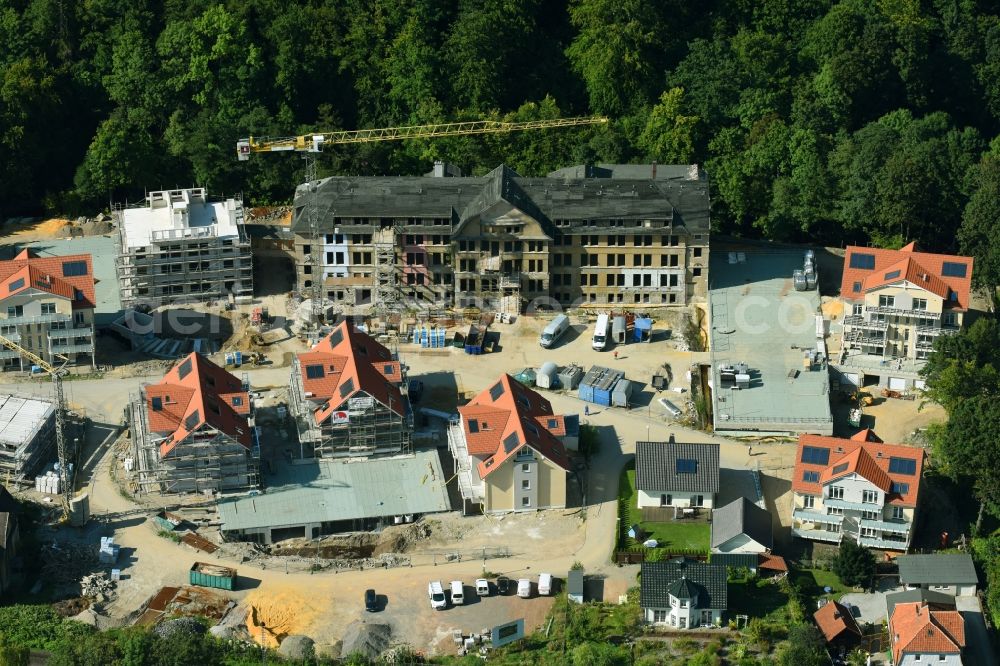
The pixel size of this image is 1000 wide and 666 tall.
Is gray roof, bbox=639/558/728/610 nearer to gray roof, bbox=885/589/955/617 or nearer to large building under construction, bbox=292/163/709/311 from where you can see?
gray roof, bbox=885/589/955/617

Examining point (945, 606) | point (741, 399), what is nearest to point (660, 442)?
point (741, 399)

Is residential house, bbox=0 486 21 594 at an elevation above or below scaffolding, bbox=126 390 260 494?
below

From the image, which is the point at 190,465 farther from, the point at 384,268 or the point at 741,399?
the point at 741,399

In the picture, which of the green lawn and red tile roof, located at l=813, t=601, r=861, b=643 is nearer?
red tile roof, located at l=813, t=601, r=861, b=643

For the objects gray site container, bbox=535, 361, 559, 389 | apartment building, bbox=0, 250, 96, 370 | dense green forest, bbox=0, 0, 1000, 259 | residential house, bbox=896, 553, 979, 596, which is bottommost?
residential house, bbox=896, 553, 979, 596

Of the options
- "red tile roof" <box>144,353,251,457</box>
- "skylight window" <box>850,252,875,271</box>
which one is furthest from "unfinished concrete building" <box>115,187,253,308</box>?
"skylight window" <box>850,252,875,271</box>

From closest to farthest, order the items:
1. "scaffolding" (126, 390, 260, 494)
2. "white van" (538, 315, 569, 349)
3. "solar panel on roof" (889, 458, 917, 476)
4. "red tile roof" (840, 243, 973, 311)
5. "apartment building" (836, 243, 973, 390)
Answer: "solar panel on roof" (889, 458, 917, 476)
"scaffolding" (126, 390, 260, 494)
"apartment building" (836, 243, 973, 390)
"red tile roof" (840, 243, 973, 311)
"white van" (538, 315, 569, 349)

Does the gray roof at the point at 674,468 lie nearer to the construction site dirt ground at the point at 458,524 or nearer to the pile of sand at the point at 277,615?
the construction site dirt ground at the point at 458,524

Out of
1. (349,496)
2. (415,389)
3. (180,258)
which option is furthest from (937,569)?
(180,258)
